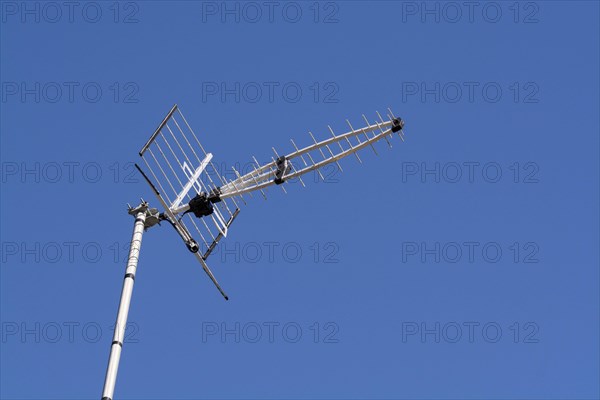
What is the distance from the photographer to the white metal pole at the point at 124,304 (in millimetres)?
22391

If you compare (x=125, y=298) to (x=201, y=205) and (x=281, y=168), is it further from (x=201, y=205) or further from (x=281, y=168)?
(x=281, y=168)

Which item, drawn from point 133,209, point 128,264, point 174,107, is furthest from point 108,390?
point 174,107

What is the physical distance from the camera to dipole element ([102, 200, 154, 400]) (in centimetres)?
2242

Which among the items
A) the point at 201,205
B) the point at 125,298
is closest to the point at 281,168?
the point at 201,205

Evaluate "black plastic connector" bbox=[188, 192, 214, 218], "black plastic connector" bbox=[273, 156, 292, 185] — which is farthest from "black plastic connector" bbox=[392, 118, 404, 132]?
"black plastic connector" bbox=[188, 192, 214, 218]

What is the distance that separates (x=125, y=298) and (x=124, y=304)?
0.70 feet

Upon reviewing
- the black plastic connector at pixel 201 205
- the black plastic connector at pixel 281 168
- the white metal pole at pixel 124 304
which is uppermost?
the black plastic connector at pixel 281 168

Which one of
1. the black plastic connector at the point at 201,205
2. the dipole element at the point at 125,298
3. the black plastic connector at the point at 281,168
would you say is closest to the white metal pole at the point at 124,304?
the dipole element at the point at 125,298

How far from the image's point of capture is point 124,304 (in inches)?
961

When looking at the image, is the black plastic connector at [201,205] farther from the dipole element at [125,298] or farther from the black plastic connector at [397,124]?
the black plastic connector at [397,124]

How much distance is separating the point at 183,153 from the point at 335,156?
4976 millimetres

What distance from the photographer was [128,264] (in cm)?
2555

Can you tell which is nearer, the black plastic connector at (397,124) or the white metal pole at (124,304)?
the white metal pole at (124,304)

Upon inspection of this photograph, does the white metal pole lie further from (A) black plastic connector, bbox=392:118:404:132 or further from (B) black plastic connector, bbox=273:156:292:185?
(A) black plastic connector, bbox=392:118:404:132
